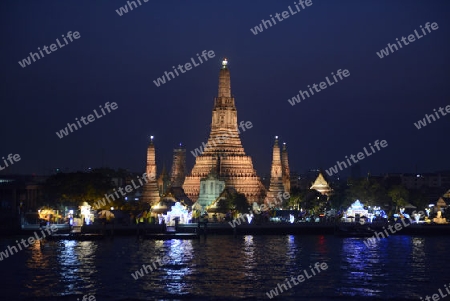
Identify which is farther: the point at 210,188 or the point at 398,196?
the point at 398,196

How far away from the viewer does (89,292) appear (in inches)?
1682

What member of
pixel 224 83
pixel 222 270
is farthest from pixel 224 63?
pixel 222 270

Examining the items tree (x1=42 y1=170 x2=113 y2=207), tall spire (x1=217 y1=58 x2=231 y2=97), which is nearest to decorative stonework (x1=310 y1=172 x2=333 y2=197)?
tall spire (x1=217 y1=58 x2=231 y2=97)

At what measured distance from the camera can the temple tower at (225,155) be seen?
332ft

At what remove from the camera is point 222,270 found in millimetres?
50844

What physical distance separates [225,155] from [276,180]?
7466mm

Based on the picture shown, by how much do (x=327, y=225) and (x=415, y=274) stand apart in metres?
35.7

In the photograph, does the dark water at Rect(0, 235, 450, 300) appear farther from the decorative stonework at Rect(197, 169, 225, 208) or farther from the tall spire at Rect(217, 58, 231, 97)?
the tall spire at Rect(217, 58, 231, 97)

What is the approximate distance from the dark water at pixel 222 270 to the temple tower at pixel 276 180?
2960 centimetres

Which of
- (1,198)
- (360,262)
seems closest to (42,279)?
(360,262)

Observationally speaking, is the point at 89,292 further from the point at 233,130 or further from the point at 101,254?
the point at 233,130

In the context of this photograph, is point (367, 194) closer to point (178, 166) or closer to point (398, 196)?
point (398, 196)

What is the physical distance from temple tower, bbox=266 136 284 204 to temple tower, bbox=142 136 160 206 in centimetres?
1357

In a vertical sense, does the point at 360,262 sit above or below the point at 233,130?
below
